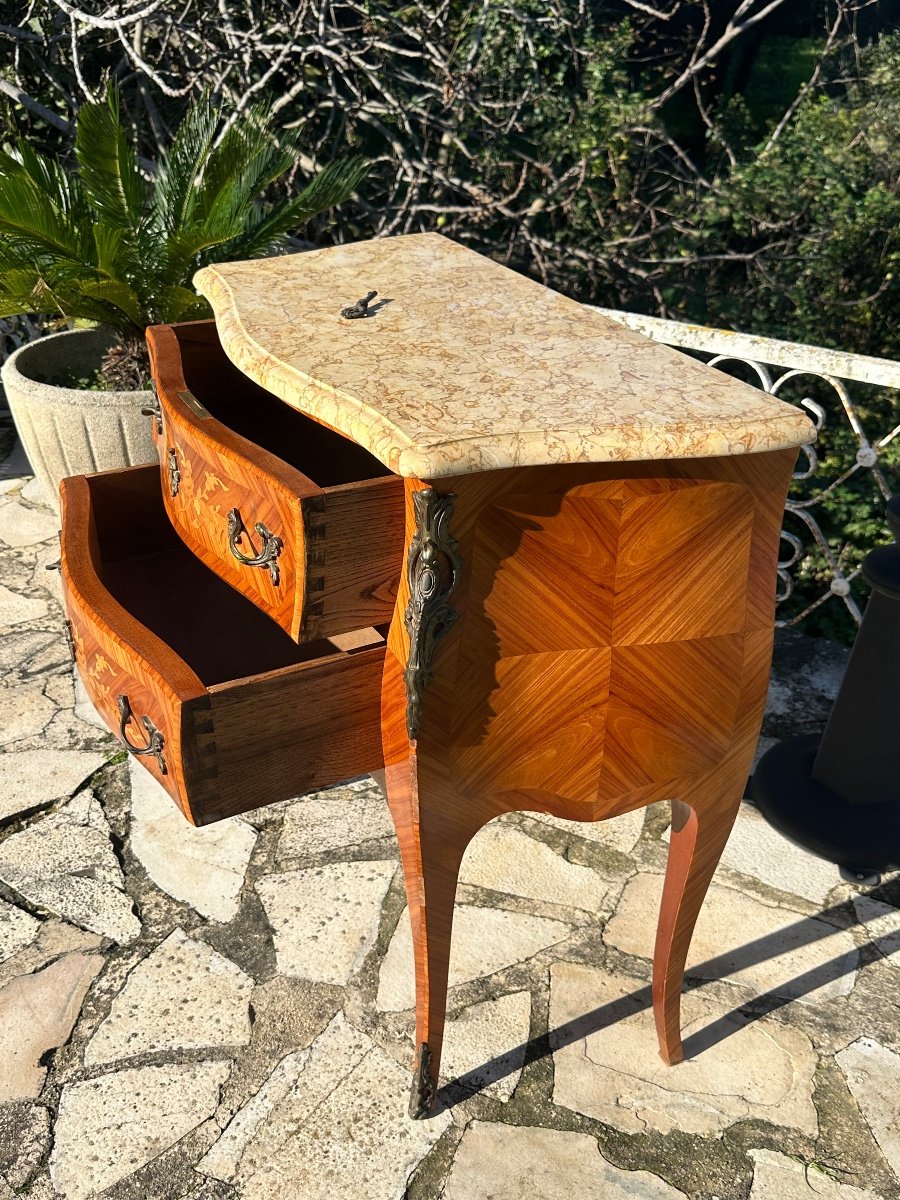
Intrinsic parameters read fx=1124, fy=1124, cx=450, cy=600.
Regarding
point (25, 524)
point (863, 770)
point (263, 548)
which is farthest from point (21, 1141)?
point (25, 524)

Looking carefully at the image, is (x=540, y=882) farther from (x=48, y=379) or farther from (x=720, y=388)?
(x=48, y=379)

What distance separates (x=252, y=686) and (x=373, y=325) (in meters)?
0.64

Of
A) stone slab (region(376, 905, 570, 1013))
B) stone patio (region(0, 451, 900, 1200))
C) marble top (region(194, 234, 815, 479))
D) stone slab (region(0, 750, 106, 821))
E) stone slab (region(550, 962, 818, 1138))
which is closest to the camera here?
marble top (region(194, 234, 815, 479))

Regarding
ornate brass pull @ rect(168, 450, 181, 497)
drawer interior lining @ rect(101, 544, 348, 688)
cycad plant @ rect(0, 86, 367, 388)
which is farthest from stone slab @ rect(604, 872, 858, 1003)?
cycad plant @ rect(0, 86, 367, 388)

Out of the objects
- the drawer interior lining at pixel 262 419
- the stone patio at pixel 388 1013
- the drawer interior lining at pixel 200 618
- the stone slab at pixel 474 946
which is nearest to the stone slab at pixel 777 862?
the stone patio at pixel 388 1013

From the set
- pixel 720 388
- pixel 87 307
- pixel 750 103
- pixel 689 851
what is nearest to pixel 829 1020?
pixel 689 851

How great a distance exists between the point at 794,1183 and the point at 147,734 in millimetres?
1367

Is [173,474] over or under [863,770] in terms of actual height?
over

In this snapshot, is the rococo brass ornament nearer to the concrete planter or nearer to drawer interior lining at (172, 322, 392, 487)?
drawer interior lining at (172, 322, 392, 487)

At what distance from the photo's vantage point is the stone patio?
1.98 m

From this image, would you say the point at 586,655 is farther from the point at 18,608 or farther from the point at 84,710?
the point at 18,608

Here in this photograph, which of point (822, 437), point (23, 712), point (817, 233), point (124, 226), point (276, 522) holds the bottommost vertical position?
point (822, 437)

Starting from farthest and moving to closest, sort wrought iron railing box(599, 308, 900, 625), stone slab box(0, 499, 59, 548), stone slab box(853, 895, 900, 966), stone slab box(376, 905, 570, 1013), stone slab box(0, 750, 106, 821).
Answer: stone slab box(0, 499, 59, 548), wrought iron railing box(599, 308, 900, 625), stone slab box(0, 750, 106, 821), stone slab box(853, 895, 900, 966), stone slab box(376, 905, 570, 1013)

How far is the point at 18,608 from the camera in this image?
144 inches
